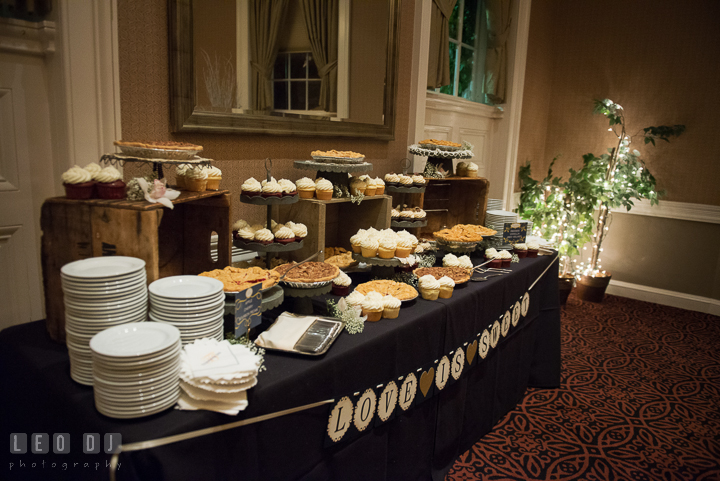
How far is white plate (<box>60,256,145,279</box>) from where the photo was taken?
1.16 metres

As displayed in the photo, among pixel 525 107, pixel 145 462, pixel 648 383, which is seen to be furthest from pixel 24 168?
pixel 525 107

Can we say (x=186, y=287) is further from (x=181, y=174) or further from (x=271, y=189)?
(x=271, y=189)

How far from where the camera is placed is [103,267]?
125 centimetres

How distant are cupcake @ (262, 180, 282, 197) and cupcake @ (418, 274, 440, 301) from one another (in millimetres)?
747

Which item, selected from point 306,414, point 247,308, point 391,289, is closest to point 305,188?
point 391,289

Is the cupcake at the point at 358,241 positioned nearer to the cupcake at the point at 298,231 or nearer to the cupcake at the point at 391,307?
the cupcake at the point at 298,231

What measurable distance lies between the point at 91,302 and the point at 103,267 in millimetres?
123

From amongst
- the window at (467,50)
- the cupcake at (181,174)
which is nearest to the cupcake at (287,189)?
the cupcake at (181,174)

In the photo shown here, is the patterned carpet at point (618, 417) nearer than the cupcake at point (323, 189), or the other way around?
the cupcake at point (323, 189)

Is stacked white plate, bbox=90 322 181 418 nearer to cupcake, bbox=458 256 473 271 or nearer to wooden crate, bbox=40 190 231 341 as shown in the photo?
wooden crate, bbox=40 190 231 341

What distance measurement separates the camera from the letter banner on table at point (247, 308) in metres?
1.45

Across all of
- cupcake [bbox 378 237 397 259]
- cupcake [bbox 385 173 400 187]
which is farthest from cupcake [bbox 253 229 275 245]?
cupcake [bbox 385 173 400 187]

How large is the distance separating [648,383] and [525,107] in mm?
3016

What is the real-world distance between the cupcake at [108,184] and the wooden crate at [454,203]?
7.06 ft
